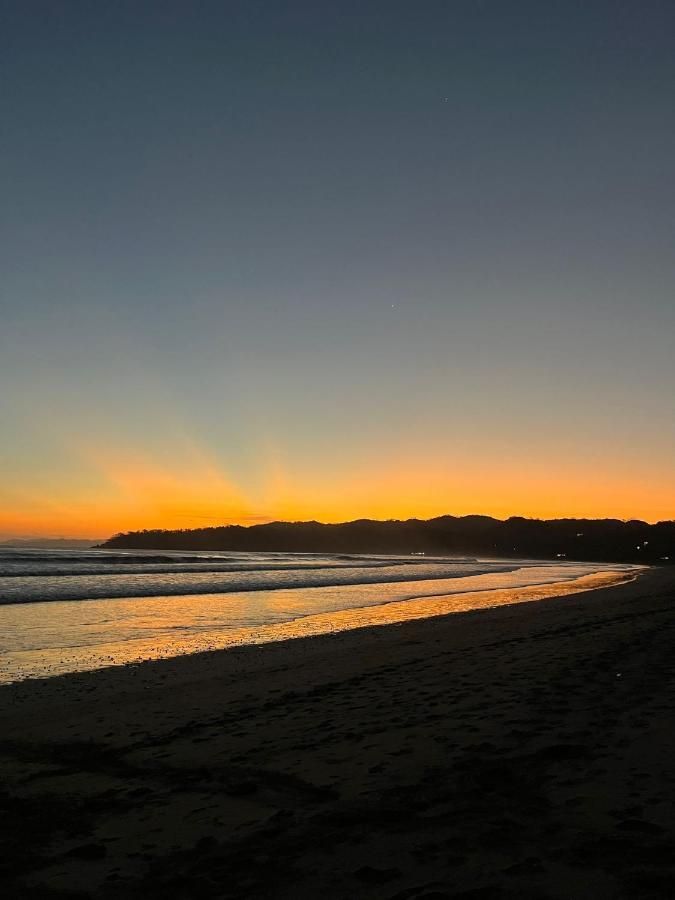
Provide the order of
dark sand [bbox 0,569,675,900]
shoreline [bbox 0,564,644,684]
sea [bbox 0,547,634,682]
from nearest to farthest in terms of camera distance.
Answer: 1. dark sand [bbox 0,569,675,900]
2. shoreline [bbox 0,564,644,684]
3. sea [bbox 0,547,634,682]

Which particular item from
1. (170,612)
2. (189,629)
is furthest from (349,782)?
(170,612)

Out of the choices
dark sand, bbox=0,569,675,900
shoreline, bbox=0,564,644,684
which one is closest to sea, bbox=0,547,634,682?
shoreline, bbox=0,564,644,684

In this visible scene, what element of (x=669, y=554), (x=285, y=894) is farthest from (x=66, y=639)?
(x=669, y=554)

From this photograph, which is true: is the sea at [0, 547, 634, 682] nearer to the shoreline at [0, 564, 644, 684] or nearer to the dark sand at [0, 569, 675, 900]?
the shoreline at [0, 564, 644, 684]

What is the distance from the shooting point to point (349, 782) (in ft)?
20.8

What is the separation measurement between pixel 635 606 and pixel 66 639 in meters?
19.5

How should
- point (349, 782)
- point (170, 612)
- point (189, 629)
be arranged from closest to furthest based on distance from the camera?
1. point (349, 782)
2. point (189, 629)
3. point (170, 612)

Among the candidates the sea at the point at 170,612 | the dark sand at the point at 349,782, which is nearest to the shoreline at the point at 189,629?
the sea at the point at 170,612

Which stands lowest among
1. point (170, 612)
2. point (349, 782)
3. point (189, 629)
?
point (170, 612)

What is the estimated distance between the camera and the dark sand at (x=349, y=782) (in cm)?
443

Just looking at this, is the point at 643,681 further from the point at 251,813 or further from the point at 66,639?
the point at 66,639

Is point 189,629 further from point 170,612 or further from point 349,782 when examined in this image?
point 349,782

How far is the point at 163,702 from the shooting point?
10.7m

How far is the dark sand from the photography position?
443cm
